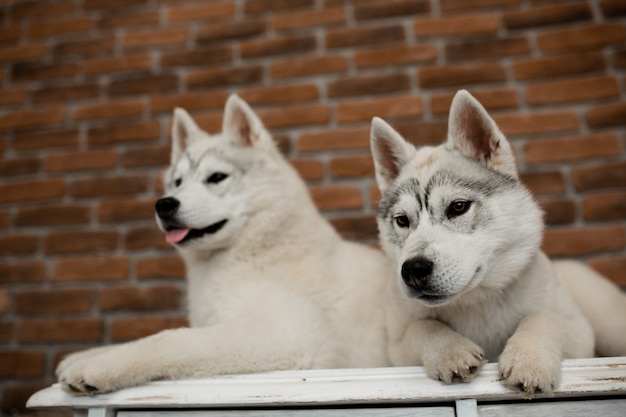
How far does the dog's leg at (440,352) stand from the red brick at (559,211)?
1.34m

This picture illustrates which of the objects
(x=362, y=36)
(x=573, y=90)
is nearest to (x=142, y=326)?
(x=362, y=36)

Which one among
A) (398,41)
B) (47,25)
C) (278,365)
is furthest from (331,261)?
(47,25)

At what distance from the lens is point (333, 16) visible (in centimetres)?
309

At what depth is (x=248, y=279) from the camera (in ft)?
6.73

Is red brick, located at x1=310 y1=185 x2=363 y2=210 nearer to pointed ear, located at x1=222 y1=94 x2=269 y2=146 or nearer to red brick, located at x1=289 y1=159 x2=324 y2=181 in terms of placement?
red brick, located at x1=289 y1=159 x2=324 y2=181

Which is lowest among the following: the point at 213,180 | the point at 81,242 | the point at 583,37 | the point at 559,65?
the point at 81,242

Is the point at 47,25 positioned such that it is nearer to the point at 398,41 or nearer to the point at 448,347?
the point at 398,41

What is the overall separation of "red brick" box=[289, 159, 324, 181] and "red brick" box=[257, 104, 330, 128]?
240 millimetres

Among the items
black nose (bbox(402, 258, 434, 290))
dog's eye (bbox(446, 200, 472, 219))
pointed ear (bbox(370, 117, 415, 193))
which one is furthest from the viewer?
pointed ear (bbox(370, 117, 415, 193))

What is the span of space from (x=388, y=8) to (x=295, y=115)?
895 mm

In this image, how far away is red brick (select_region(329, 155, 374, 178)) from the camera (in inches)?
111

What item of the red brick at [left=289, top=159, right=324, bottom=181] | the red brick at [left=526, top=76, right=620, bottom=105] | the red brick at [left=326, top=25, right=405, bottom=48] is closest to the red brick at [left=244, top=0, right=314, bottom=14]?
the red brick at [left=326, top=25, right=405, bottom=48]

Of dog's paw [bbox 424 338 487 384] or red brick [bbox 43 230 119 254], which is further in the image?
red brick [bbox 43 230 119 254]

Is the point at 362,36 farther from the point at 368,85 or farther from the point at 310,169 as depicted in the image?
the point at 310,169
